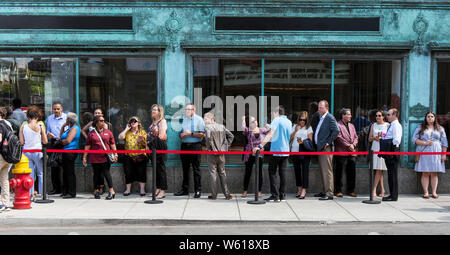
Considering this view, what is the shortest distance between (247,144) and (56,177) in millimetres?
4323

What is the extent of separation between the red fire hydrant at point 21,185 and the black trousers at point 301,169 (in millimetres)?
5463

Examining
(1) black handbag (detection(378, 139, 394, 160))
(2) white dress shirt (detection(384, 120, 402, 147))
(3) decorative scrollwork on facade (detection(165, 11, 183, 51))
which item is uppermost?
(3) decorative scrollwork on facade (detection(165, 11, 183, 51))

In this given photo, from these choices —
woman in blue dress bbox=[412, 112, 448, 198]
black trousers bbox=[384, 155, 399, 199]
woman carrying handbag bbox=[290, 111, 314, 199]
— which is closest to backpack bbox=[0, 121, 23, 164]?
woman carrying handbag bbox=[290, 111, 314, 199]

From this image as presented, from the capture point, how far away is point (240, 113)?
10.3m

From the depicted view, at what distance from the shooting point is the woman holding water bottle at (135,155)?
9.54 m

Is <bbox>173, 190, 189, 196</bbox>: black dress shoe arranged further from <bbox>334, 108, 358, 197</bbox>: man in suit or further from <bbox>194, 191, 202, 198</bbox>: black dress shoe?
<bbox>334, 108, 358, 197</bbox>: man in suit

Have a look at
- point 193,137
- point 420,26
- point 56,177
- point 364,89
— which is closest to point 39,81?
point 56,177

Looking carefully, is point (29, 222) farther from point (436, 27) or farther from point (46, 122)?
point (436, 27)

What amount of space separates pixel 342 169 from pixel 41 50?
24.3ft

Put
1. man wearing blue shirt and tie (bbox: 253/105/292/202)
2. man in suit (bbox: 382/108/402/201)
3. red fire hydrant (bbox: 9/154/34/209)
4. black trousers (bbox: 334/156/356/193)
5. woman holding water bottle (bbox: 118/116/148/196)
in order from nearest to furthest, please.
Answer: red fire hydrant (bbox: 9/154/34/209) < man wearing blue shirt and tie (bbox: 253/105/292/202) < man in suit (bbox: 382/108/402/201) < woman holding water bottle (bbox: 118/116/148/196) < black trousers (bbox: 334/156/356/193)

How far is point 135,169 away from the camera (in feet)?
32.2

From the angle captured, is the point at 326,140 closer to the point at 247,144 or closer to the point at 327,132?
the point at 327,132

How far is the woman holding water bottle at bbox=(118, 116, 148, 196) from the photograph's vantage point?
954 centimetres
